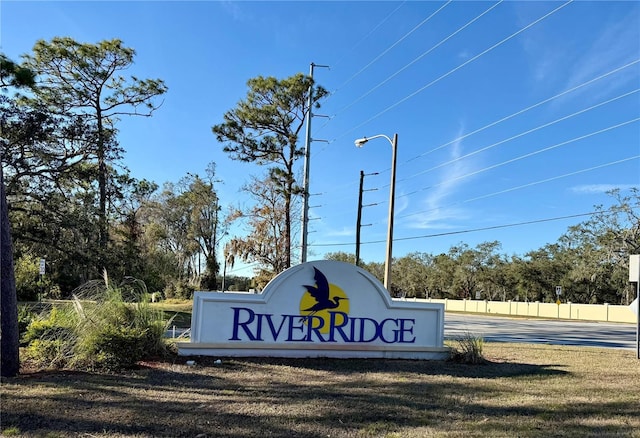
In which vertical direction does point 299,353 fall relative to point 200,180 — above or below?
below

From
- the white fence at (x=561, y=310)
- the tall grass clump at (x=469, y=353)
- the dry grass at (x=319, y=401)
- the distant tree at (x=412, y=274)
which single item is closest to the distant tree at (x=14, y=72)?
the dry grass at (x=319, y=401)

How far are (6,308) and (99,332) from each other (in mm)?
1450

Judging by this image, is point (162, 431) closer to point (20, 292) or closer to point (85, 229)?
point (85, 229)

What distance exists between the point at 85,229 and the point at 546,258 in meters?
61.8

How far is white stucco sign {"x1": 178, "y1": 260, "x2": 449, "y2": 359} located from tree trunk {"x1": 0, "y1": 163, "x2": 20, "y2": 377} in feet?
9.25

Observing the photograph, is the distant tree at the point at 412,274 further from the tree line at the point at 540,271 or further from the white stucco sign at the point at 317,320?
the white stucco sign at the point at 317,320

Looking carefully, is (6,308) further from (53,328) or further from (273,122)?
(273,122)

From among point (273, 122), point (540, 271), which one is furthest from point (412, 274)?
point (273, 122)

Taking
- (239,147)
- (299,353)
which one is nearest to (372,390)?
(299,353)

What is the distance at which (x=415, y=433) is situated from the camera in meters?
5.05

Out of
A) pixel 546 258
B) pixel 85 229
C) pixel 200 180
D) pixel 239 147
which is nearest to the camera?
pixel 85 229

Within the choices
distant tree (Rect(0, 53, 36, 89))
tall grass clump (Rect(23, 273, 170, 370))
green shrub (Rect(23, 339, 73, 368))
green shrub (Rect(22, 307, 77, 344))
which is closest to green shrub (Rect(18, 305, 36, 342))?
tall grass clump (Rect(23, 273, 170, 370))

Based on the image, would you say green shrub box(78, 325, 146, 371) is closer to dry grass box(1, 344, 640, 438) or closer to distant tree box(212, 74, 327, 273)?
dry grass box(1, 344, 640, 438)

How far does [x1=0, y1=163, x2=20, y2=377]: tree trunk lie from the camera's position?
7117 mm
